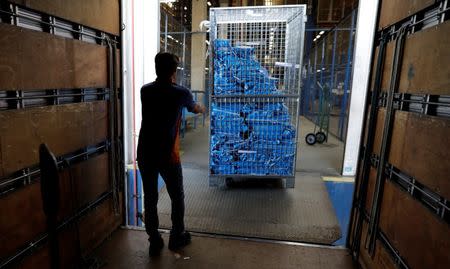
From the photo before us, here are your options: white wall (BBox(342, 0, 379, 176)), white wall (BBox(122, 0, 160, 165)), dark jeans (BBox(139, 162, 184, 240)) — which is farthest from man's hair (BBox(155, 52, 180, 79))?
white wall (BBox(342, 0, 379, 176))

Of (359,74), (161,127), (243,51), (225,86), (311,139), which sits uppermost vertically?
(243,51)

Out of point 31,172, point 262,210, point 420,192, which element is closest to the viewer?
point 420,192

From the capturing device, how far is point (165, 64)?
209 cm

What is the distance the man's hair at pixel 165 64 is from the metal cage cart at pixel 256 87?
57.3 inches

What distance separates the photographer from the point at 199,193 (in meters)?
3.73

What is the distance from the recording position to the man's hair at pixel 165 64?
2.09 metres

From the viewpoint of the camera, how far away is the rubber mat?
2.89 metres

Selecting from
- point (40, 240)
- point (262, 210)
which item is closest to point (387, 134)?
point (262, 210)

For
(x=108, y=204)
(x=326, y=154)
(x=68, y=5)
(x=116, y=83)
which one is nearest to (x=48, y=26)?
(x=68, y=5)

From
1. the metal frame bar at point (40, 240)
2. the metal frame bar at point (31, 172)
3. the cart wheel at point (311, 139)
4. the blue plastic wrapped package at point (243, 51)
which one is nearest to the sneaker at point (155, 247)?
the metal frame bar at point (40, 240)

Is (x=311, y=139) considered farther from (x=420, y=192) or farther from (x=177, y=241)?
(x=420, y=192)

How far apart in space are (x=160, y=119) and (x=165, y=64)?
16.4 inches

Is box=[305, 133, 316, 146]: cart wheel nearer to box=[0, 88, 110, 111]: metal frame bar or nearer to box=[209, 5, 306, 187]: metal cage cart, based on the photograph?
box=[209, 5, 306, 187]: metal cage cart

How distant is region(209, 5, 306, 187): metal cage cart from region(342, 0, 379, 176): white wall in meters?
0.85
